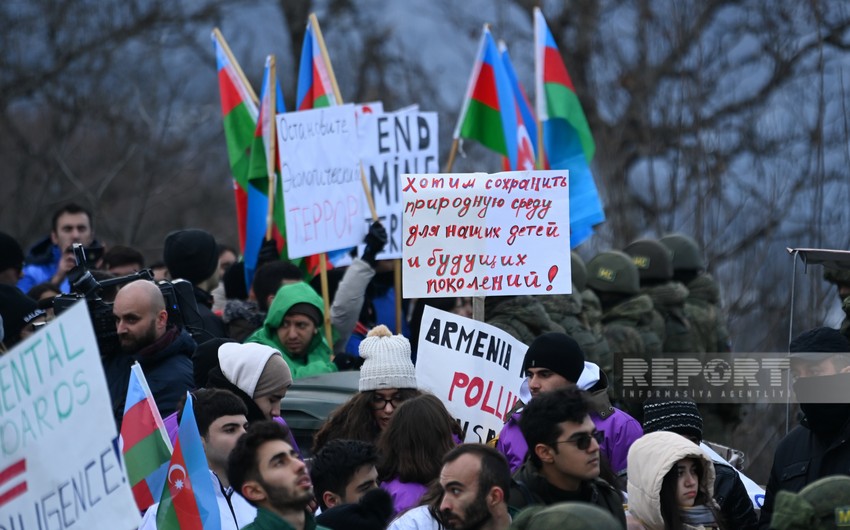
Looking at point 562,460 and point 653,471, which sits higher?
point 562,460

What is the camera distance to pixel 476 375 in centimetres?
851

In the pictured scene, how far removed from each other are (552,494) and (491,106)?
257 inches

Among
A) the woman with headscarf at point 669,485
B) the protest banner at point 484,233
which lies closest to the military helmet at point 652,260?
the protest banner at point 484,233

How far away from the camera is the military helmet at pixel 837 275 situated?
8.31m

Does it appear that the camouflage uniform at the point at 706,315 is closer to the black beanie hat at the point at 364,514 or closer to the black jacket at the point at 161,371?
the black jacket at the point at 161,371

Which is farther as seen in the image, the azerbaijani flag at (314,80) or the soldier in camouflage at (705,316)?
the azerbaijani flag at (314,80)

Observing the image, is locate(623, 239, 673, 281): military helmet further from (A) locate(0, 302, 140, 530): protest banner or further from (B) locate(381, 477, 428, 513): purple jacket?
(A) locate(0, 302, 140, 530): protest banner

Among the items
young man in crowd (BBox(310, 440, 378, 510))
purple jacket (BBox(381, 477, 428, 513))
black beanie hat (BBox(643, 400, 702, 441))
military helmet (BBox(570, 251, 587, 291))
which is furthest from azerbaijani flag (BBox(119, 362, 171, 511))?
military helmet (BBox(570, 251, 587, 291))

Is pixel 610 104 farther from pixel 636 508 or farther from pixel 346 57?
pixel 636 508

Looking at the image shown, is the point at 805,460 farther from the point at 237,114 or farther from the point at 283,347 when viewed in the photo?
the point at 237,114

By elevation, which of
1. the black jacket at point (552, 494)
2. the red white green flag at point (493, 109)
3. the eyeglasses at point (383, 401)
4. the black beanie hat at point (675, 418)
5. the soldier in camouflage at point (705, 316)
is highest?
the red white green flag at point (493, 109)

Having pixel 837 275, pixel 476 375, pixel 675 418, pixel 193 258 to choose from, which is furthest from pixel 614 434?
pixel 193 258

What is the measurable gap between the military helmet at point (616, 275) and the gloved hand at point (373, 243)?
1734mm

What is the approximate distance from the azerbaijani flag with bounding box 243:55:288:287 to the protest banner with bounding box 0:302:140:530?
6.32 m
